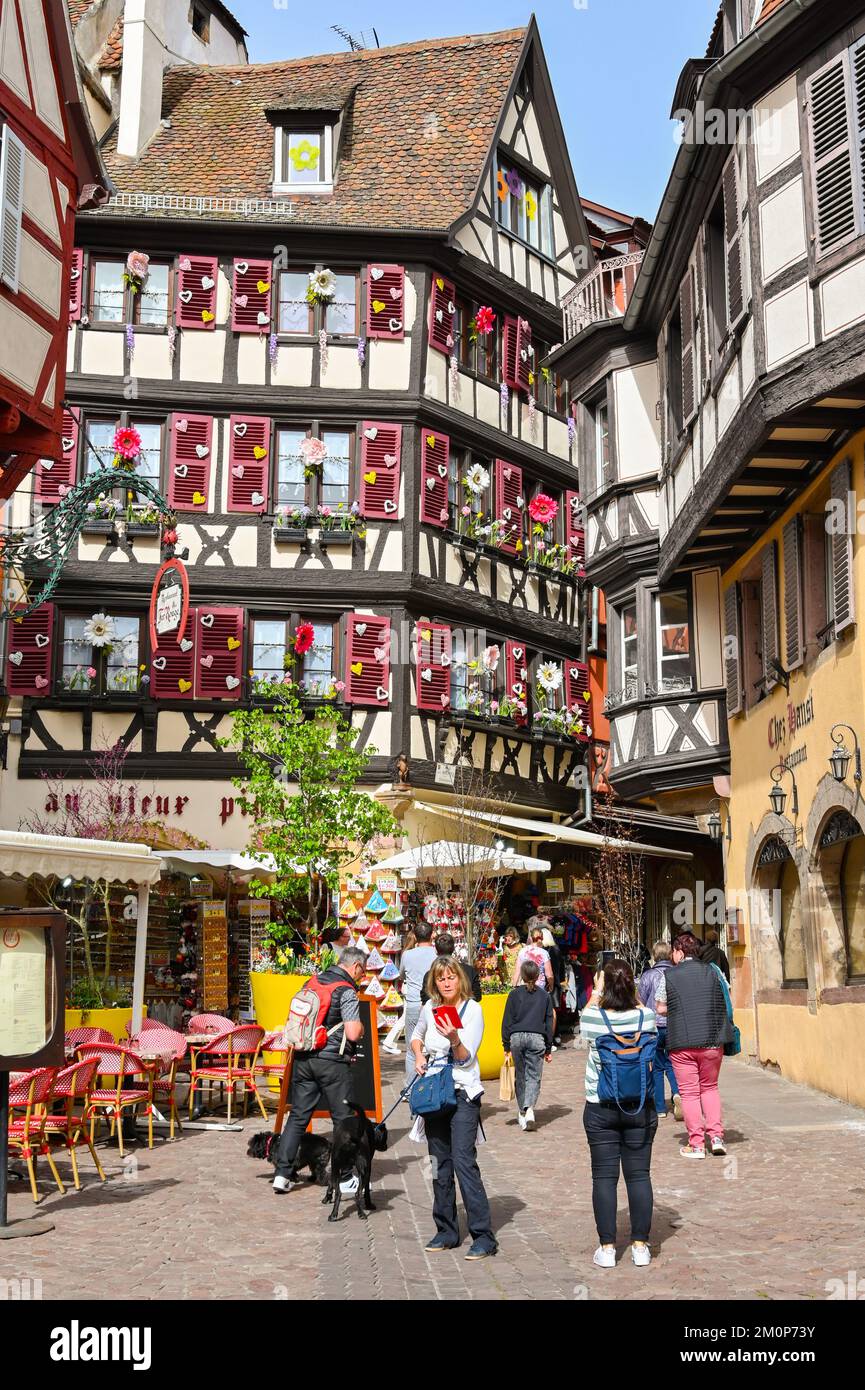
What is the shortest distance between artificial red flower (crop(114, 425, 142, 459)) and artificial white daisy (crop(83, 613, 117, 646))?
2.59 meters

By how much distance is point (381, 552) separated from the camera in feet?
79.4

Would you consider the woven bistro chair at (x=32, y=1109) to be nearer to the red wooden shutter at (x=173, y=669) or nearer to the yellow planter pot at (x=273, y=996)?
the yellow planter pot at (x=273, y=996)

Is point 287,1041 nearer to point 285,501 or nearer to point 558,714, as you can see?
point 285,501

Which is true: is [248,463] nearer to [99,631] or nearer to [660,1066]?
[99,631]

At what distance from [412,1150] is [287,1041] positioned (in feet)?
9.28

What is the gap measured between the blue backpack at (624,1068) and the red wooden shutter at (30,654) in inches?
672

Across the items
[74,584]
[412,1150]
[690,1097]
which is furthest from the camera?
[74,584]

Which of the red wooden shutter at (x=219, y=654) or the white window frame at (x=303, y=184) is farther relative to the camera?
the white window frame at (x=303, y=184)

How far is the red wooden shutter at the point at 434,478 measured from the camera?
24594 millimetres

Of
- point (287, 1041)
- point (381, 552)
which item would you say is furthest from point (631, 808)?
point (287, 1041)

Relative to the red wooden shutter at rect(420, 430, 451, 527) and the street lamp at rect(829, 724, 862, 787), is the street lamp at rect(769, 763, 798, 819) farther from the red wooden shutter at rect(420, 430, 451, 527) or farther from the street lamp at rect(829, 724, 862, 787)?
the red wooden shutter at rect(420, 430, 451, 527)

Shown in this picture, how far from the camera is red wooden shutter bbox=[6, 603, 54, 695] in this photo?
23.2m

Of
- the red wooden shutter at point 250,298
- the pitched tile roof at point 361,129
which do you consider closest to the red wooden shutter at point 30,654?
the red wooden shutter at point 250,298

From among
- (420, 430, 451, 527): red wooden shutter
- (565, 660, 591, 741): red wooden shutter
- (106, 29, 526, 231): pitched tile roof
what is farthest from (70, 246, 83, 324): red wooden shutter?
(565, 660, 591, 741): red wooden shutter
